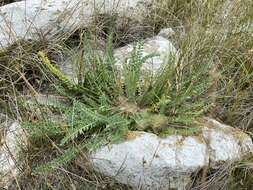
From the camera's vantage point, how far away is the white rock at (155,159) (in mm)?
2418

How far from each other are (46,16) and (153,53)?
0.77 m

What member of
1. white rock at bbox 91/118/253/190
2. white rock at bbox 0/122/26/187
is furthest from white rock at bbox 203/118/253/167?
white rock at bbox 0/122/26/187

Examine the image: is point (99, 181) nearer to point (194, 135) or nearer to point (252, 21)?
point (194, 135)

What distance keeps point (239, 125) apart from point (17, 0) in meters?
1.80

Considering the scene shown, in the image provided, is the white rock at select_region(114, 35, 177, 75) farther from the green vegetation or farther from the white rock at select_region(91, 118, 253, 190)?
the white rock at select_region(91, 118, 253, 190)

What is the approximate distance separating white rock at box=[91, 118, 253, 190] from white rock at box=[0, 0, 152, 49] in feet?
3.16

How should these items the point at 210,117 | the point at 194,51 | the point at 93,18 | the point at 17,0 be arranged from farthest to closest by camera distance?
the point at 17,0
the point at 93,18
the point at 194,51
the point at 210,117

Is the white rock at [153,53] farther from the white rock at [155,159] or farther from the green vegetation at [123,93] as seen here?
the white rock at [155,159]

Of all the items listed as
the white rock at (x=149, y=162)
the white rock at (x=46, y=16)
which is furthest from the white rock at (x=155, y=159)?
the white rock at (x=46, y=16)

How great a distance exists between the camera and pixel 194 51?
2.93 metres

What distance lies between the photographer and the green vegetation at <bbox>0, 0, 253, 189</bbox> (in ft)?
8.10

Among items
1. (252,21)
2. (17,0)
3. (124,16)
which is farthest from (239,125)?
(17,0)

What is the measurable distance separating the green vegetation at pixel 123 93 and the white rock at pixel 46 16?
8cm

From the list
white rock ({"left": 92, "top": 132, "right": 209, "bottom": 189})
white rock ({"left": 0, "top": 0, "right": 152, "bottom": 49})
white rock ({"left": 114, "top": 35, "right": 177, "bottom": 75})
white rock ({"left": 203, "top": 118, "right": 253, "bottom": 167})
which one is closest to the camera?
white rock ({"left": 92, "top": 132, "right": 209, "bottom": 189})
